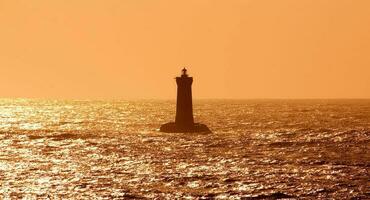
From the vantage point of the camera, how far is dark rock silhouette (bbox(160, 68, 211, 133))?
210 feet

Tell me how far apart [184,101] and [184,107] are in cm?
56

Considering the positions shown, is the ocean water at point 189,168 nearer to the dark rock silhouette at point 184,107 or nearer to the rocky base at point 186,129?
the dark rock silhouette at point 184,107

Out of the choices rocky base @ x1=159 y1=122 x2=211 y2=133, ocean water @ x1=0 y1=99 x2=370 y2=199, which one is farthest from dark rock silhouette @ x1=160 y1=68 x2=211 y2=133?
ocean water @ x1=0 y1=99 x2=370 y2=199

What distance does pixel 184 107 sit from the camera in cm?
6519

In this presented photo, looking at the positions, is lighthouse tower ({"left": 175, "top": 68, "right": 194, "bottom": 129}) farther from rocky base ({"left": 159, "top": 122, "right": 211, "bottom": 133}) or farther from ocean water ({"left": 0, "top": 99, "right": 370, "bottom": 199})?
A: ocean water ({"left": 0, "top": 99, "right": 370, "bottom": 199})

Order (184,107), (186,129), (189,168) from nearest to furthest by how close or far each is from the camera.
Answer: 1. (189,168)
2. (184,107)
3. (186,129)

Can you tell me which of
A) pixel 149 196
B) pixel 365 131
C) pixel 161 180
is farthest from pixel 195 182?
pixel 365 131

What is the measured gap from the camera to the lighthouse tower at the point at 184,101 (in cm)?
6406

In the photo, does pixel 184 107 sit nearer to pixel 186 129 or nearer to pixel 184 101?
pixel 184 101

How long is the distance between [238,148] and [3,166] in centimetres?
1764

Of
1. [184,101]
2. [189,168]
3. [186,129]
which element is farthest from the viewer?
[186,129]

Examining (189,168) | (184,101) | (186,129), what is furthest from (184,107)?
(189,168)

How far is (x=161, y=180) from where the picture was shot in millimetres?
34250

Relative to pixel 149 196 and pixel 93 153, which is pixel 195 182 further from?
pixel 93 153
